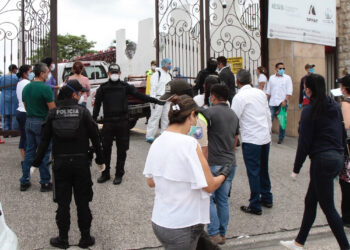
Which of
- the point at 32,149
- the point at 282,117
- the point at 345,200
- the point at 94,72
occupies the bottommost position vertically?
the point at 345,200

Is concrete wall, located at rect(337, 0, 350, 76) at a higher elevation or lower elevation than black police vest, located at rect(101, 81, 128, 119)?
higher

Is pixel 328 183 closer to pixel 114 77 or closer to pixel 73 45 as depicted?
pixel 114 77

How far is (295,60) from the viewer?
37.3 feet

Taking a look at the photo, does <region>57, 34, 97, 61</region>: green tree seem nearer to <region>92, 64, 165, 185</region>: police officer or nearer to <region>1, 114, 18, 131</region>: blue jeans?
<region>1, 114, 18, 131</region>: blue jeans

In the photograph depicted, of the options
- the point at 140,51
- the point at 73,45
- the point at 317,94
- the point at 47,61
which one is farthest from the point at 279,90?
the point at 73,45

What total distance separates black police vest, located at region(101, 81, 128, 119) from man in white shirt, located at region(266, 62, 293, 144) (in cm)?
502

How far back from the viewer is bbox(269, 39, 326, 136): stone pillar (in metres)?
11.4

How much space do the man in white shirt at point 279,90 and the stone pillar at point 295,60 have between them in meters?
0.94

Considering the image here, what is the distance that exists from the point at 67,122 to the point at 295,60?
829 cm

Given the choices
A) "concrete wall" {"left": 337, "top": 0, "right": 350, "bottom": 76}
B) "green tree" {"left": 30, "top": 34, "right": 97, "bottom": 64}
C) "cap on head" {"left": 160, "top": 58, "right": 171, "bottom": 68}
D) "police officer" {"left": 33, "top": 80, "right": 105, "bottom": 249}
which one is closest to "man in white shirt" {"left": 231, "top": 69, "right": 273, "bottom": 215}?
"police officer" {"left": 33, "top": 80, "right": 105, "bottom": 249}

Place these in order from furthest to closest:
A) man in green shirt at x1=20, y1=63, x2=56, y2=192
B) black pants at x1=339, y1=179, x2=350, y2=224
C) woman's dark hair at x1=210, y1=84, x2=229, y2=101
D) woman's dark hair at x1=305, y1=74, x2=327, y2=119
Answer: man in green shirt at x1=20, y1=63, x2=56, y2=192 < black pants at x1=339, y1=179, x2=350, y2=224 < woman's dark hair at x1=210, y1=84, x2=229, y2=101 < woman's dark hair at x1=305, y1=74, x2=327, y2=119

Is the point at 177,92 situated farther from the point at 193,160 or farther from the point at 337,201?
the point at 337,201

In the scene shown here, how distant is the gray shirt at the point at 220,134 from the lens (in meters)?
4.72

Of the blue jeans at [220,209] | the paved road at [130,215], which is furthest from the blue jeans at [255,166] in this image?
the blue jeans at [220,209]
